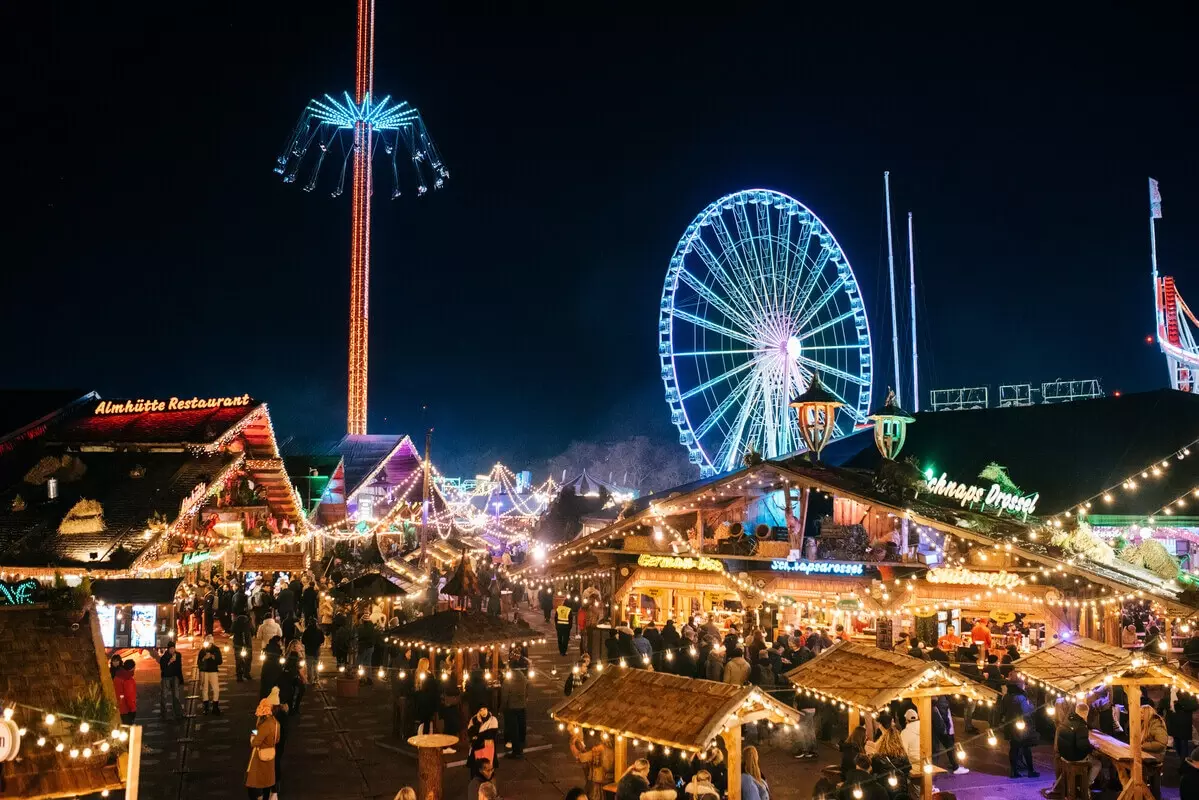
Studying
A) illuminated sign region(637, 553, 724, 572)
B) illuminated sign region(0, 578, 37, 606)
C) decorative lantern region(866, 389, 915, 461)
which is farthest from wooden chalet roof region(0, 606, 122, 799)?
decorative lantern region(866, 389, 915, 461)

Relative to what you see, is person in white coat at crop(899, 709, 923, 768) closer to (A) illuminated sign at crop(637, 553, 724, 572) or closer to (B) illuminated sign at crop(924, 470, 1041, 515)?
(A) illuminated sign at crop(637, 553, 724, 572)

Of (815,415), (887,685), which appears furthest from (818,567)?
(887,685)

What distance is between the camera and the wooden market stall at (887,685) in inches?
428

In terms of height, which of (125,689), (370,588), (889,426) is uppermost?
(889,426)

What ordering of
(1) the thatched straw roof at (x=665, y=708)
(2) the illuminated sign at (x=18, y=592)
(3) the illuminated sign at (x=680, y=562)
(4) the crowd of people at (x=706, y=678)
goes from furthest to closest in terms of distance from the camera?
1. (3) the illuminated sign at (x=680, y=562)
2. (2) the illuminated sign at (x=18, y=592)
3. (4) the crowd of people at (x=706, y=678)
4. (1) the thatched straw roof at (x=665, y=708)

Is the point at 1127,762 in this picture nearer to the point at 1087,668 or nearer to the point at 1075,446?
the point at 1087,668

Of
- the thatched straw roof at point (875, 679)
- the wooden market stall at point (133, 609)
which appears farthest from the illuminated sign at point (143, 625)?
the thatched straw roof at point (875, 679)

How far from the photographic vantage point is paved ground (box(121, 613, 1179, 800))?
40.0 feet

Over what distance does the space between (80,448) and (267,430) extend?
180 inches

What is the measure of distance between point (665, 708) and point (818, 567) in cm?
944

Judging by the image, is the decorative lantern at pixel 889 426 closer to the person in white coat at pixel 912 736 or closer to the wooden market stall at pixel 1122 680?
the wooden market stall at pixel 1122 680

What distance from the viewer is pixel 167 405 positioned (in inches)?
1102

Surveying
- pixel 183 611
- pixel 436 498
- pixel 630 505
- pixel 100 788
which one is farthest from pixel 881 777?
pixel 436 498

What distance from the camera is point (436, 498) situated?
57312mm
